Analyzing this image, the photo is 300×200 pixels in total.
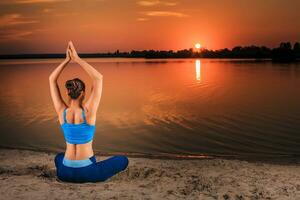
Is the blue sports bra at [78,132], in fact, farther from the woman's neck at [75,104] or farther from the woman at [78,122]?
the woman's neck at [75,104]

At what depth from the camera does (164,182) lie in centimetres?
822

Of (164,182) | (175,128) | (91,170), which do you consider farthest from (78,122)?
(175,128)

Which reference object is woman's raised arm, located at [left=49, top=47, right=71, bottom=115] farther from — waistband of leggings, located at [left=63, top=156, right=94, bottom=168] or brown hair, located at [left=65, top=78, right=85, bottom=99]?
waistband of leggings, located at [left=63, top=156, right=94, bottom=168]

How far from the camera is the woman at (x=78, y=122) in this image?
669cm

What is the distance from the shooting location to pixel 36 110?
948 inches

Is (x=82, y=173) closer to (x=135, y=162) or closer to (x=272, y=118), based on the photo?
(x=135, y=162)

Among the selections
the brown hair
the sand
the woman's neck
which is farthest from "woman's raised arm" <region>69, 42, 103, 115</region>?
the sand

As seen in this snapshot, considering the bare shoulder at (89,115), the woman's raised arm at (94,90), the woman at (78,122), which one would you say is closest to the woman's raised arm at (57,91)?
the woman at (78,122)

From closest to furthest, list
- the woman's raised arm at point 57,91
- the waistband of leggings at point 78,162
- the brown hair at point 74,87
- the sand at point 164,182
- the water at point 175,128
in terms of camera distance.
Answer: the brown hair at point 74,87, the woman's raised arm at point 57,91, the waistband of leggings at point 78,162, the sand at point 164,182, the water at point 175,128

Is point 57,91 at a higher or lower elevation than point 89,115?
higher

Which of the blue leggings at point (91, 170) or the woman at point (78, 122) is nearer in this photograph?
the woman at point (78, 122)

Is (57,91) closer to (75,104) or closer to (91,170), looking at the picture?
(75,104)

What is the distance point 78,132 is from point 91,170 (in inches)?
38.0

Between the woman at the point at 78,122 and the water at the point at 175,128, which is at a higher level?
the woman at the point at 78,122
